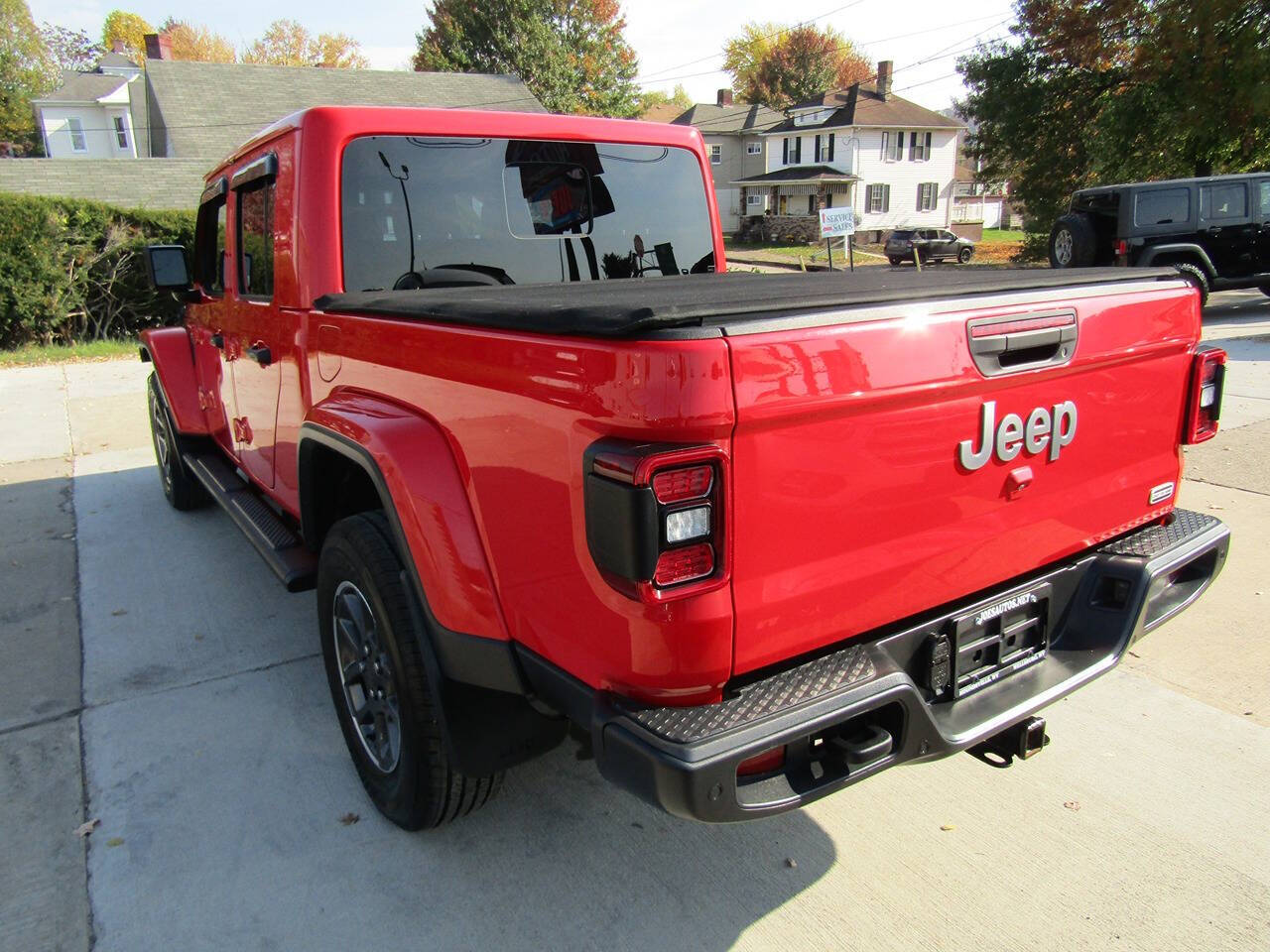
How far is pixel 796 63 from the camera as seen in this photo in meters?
70.1

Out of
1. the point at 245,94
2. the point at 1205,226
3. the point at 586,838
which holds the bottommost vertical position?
the point at 586,838

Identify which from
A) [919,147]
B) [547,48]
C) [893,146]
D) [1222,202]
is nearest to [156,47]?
[547,48]

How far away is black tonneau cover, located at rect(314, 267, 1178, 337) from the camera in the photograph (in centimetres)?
167

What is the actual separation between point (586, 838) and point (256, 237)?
105 inches

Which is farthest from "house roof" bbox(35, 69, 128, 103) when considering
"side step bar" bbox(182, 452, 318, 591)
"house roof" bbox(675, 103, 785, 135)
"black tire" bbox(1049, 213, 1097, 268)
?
"side step bar" bbox(182, 452, 318, 591)

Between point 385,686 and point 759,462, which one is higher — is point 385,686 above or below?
Result: below

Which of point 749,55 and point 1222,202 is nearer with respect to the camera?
point 1222,202

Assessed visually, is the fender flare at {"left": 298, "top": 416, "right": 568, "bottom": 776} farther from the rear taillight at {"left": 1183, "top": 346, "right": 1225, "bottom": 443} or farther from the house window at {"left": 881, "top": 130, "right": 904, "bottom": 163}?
the house window at {"left": 881, "top": 130, "right": 904, "bottom": 163}

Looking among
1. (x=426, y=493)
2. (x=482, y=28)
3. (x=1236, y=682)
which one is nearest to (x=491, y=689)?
(x=426, y=493)

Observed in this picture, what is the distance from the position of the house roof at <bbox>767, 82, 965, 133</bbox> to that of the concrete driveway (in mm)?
48922

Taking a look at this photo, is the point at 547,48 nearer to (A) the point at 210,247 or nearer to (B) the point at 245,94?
(B) the point at 245,94

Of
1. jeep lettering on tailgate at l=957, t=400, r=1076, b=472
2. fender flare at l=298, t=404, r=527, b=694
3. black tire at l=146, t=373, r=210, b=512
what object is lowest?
black tire at l=146, t=373, r=210, b=512

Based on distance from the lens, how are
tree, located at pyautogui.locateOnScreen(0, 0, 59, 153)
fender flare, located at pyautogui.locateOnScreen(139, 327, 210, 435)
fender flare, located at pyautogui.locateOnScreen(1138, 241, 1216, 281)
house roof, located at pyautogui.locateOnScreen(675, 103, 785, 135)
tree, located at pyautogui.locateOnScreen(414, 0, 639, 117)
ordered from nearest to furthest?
→ fender flare, located at pyautogui.locateOnScreen(139, 327, 210, 435) < fender flare, located at pyautogui.locateOnScreen(1138, 241, 1216, 281) < tree, located at pyautogui.locateOnScreen(414, 0, 639, 117) < house roof, located at pyautogui.locateOnScreen(675, 103, 785, 135) < tree, located at pyautogui.locateOnScreen(0, 0, 59, 153)

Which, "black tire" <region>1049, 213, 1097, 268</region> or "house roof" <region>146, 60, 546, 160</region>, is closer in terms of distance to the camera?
"black tire" <region>1049, 213, 1097, 268</region>
